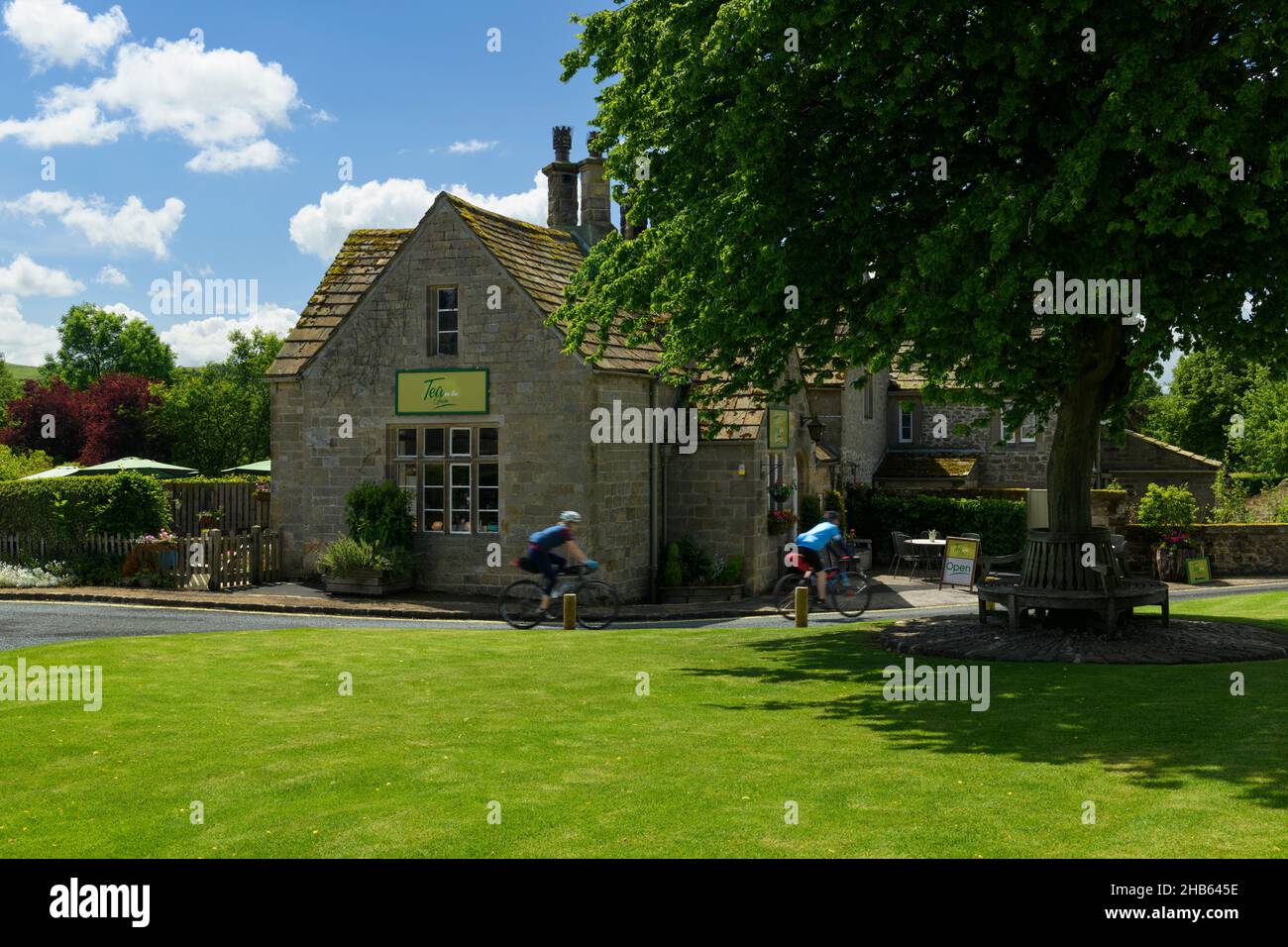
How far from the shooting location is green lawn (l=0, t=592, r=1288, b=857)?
6.58 m

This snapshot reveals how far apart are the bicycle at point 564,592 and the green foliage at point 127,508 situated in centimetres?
1192

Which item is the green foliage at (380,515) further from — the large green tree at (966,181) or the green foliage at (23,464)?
the green foliage at (23,464)

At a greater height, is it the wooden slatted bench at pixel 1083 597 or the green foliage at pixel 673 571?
the wooden slatted bench at pixel 1083 597

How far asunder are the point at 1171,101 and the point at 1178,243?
2100 millimetres

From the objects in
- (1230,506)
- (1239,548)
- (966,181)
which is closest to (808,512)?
(1239,548)

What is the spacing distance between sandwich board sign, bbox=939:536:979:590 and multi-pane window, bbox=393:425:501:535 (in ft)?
37.2

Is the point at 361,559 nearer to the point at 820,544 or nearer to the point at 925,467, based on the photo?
the point at 820,544

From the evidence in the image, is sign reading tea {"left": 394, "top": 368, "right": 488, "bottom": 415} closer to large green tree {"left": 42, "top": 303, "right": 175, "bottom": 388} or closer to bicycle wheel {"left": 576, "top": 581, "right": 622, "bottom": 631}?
bicycle wheel {"left": 576, "top": 581, "right": 622, "bottom": 631}

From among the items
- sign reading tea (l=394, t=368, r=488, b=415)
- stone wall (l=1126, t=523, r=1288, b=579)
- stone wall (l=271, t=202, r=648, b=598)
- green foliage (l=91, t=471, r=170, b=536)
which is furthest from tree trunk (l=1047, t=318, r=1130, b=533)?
green foliage (l=91, t=471, r=170, b=536)

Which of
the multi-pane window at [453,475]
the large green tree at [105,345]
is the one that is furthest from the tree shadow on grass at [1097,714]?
the large green tree at [105,345]

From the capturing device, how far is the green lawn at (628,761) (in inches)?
259
